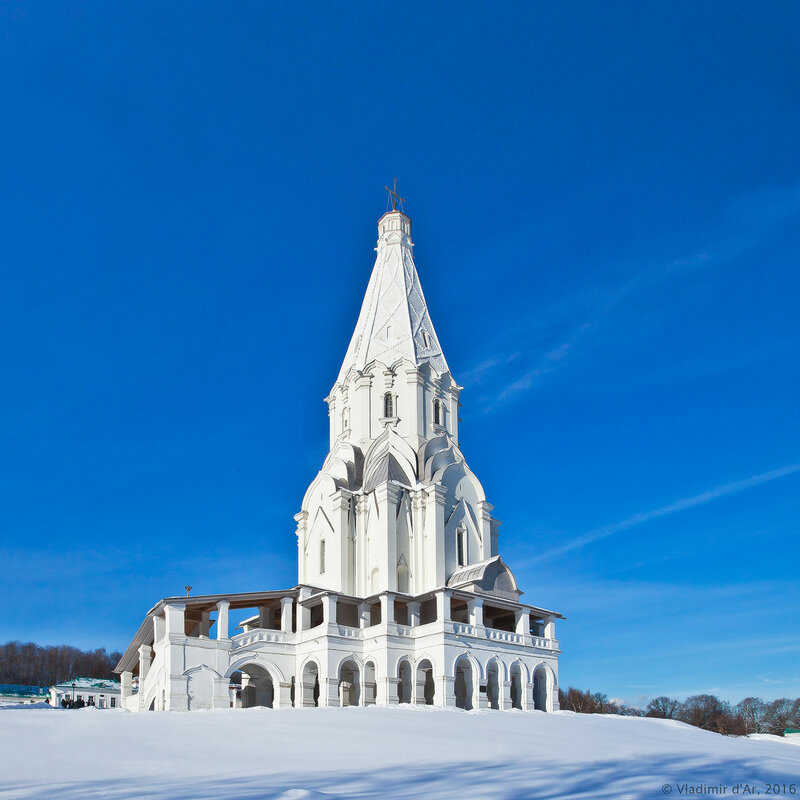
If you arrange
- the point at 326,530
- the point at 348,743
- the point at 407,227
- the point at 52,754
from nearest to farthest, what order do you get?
1. the point at 52,754
2. the point at 348,743
3. the point at 326,530
4. the point at 407,227

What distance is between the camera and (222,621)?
3153cm

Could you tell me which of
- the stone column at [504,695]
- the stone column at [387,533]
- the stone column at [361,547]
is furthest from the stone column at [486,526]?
the stone column at [504,695]

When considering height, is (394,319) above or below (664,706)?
above

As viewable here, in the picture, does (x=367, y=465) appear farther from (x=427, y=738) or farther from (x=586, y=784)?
(x=586, y=784)

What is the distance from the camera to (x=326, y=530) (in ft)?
127

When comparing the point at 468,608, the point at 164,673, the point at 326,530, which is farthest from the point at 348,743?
the point at 326,530

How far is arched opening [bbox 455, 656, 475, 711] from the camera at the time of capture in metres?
33.4

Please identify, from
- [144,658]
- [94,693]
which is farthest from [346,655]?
[94,693]

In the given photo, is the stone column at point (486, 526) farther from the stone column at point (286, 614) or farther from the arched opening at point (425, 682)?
the stone column at point (286, 614)

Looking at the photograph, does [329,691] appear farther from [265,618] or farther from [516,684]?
→ [516,684]

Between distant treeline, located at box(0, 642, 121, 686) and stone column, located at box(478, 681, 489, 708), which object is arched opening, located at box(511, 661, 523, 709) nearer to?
stone column, located at box(478, 681, 489, 708)

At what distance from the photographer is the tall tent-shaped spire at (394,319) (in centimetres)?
4319

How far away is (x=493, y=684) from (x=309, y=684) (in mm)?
7475

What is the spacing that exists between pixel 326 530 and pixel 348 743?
934 inches
